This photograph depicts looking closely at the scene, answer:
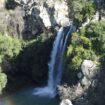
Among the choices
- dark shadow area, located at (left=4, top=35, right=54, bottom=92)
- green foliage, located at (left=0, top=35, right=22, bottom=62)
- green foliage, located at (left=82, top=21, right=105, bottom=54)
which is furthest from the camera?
dark shadow area, located at (left=4, top=35, right=54, bottom=92)

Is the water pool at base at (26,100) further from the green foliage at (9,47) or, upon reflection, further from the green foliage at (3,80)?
the green foliage at (9,47)

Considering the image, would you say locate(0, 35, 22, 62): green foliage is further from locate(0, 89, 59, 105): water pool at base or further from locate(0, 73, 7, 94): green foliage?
locate(0, 89, 59, 105): water pool at base

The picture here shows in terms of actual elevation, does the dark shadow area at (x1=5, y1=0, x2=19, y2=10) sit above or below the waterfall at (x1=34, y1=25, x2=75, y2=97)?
above

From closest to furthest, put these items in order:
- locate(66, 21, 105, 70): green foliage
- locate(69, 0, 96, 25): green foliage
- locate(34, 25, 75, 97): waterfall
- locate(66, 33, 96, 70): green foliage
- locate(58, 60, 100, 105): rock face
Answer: locate(58, 60, 100, 105): rock face, locate(66, 33, 96, 70): green foliage, locate(66, 21, 105, 70): green foliage, locate(34, 25, 75, 97): waterfall, locate(69, 0, 96, 25): green foliage

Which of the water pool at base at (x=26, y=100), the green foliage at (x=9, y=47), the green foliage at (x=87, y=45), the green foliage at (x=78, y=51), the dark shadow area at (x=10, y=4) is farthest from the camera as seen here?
the dark shadow area at (x=10, y=4)

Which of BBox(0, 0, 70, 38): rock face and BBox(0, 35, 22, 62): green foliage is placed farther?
BBox(0, 0, 70, 38): rock face

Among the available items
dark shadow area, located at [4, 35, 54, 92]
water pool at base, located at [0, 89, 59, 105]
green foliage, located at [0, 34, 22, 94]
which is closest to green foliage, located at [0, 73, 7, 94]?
green foliage, located at [0, 34, 22, 94]

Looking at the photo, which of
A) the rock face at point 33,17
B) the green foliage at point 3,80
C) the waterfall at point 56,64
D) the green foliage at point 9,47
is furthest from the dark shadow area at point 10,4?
the green foliage at point 3,80
